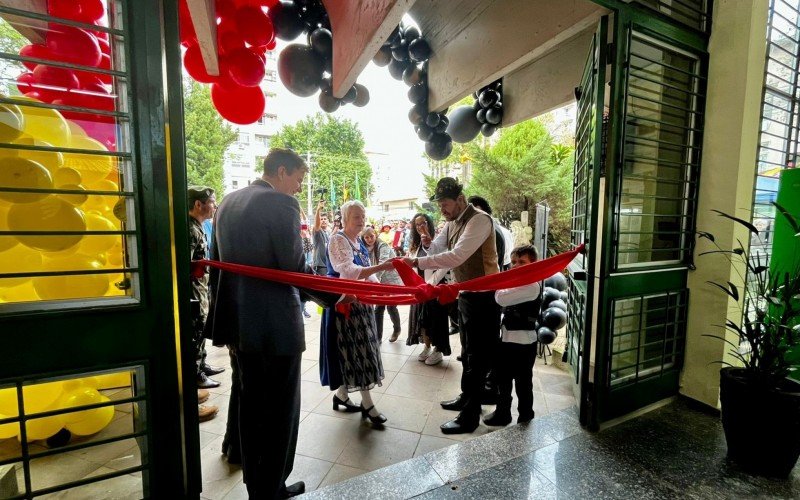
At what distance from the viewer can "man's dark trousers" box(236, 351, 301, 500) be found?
1810 mm

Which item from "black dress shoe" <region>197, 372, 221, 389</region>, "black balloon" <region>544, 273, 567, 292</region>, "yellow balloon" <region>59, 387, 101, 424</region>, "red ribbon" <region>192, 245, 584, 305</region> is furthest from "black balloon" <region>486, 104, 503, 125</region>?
"yellow balloon" <region>59, 387, 101, 424</region>

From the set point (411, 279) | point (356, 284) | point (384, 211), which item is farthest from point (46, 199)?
point (384, 211)

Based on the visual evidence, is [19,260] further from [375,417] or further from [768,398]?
[768,398]

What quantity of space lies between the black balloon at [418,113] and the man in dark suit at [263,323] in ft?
9.35

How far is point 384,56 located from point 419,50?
41cm

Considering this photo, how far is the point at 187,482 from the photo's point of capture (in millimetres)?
1417

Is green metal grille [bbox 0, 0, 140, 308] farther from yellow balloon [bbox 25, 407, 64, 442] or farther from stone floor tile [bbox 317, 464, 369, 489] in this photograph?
stone floor tile [bbox 317, 464, 369, 489]

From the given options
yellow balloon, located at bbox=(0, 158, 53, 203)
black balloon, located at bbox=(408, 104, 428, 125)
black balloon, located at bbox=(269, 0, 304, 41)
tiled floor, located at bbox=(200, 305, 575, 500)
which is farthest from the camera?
black balloon, located at bbox=(408, 104, 428, 125)

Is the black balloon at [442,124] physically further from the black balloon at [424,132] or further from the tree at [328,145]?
the tree at [328,145]

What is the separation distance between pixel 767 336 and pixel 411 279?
200 centimetres

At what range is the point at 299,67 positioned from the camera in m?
3.31

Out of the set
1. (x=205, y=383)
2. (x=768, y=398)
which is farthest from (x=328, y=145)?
(x=768, y=398)

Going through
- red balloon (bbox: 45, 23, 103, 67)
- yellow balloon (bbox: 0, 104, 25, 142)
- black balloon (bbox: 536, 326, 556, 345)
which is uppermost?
red balloon (bbox: 45, 23, 103, 67)

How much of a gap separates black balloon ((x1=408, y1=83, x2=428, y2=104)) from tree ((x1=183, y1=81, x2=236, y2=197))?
1648 cm
